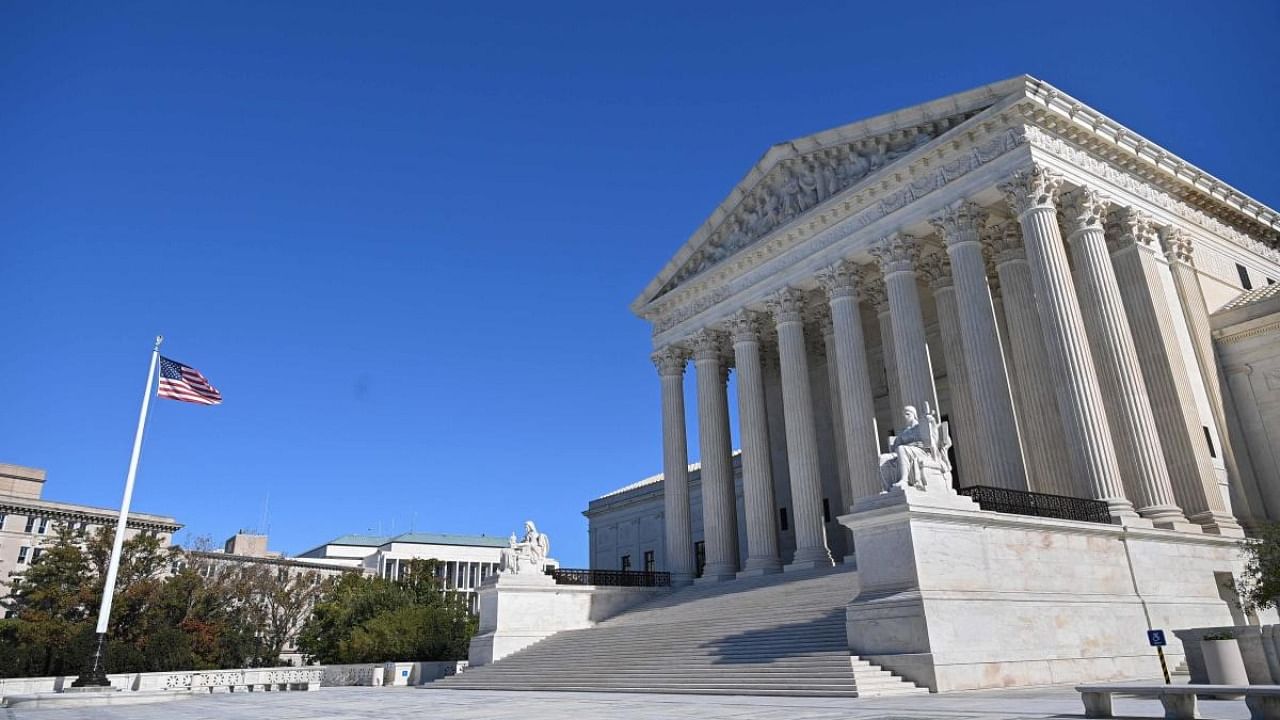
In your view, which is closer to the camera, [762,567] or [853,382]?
[853,382]

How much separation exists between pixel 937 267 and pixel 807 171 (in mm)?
6485

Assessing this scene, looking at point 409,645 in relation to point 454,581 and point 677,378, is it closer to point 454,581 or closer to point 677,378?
point 677,378

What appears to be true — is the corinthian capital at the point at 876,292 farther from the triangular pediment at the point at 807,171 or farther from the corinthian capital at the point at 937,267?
the triangular pediment at the point at 807,171

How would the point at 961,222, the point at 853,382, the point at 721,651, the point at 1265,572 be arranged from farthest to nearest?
the point at 853,382
the point at 961,222
the point at 721,651
the point at 1265,572

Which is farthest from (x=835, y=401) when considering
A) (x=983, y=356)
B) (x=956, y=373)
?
(x=983, y=356)

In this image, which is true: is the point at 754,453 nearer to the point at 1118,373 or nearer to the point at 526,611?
the point at 526,611

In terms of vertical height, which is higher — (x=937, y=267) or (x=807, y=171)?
(x=807, y=171)

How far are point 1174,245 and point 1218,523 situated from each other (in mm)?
10675

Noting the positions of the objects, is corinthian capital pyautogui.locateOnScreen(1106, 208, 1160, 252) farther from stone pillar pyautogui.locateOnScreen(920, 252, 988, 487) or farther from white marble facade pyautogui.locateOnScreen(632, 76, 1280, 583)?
stone pillar pyautogui.locateOnScreen(920, 252, 988, 487)

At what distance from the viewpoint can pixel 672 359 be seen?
137 ft

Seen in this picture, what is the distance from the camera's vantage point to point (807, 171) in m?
35.2

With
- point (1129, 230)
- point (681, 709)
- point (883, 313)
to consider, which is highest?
point (883, 313)

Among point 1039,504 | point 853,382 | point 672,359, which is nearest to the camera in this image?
point 1039,504

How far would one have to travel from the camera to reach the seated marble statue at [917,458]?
19766 mm
